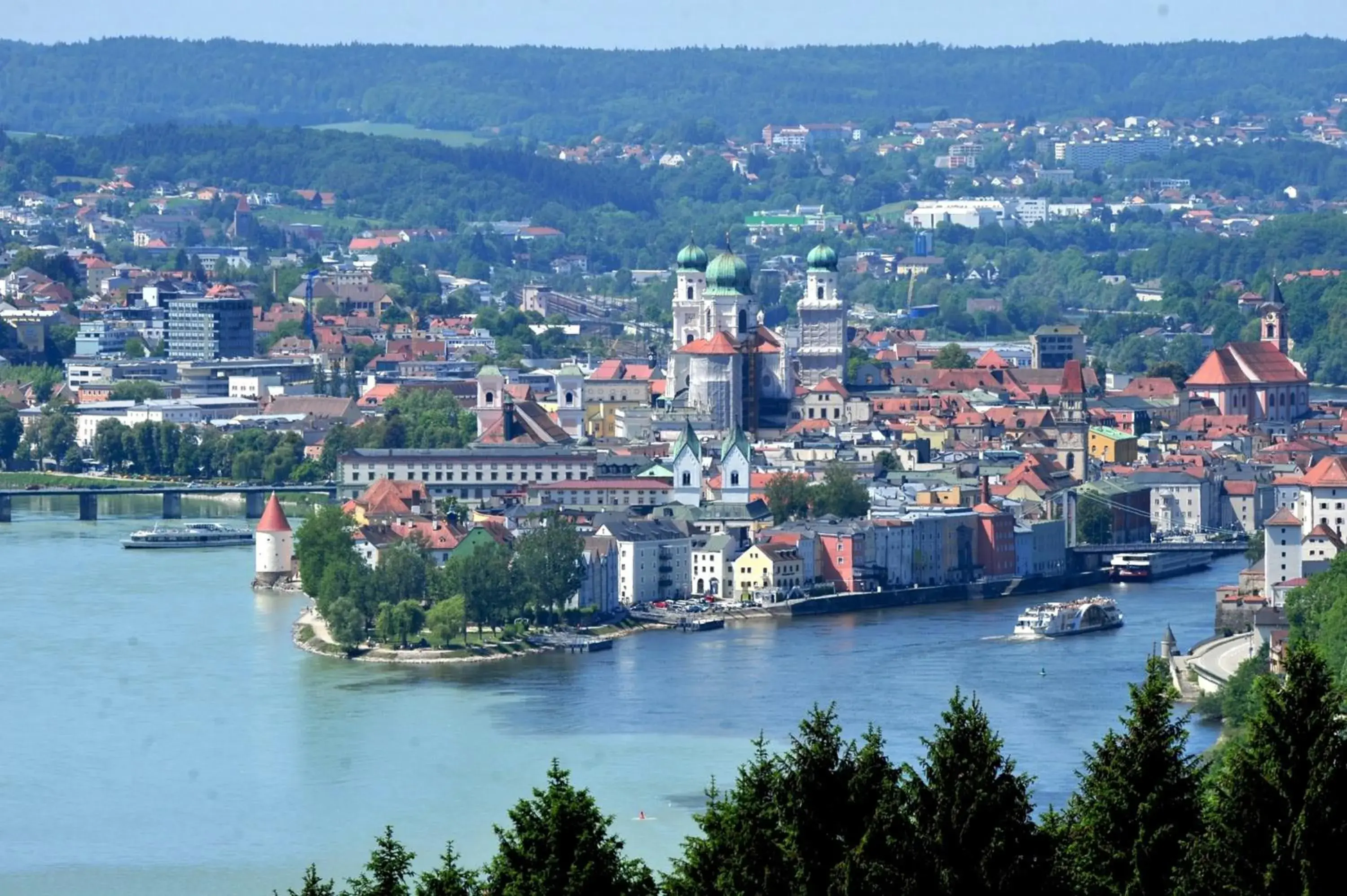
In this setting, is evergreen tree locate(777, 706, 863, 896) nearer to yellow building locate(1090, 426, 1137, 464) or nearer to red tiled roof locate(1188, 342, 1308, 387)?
yellow building locate(1090, 426, 1137, 464)

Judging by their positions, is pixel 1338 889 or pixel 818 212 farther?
pixel 818 212

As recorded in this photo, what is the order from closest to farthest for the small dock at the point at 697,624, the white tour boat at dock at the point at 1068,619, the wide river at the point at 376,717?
the wide river at the point at 376,717
the white tour boat at dock at the point at 1068,619
the small dock at the point at 697,624

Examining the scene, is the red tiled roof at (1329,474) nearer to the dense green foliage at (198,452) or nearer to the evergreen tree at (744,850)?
the dense green foliage at (198,452)

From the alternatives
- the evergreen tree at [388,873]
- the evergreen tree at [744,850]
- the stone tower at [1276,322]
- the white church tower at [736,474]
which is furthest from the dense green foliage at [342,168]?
the evergreen tree at [744,850]

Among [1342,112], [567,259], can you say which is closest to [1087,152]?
[1342,112]

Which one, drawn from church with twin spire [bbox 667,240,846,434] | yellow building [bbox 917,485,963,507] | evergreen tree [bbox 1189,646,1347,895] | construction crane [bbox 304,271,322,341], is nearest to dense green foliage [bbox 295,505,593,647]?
yellow building [bbox 917,485,963,507]

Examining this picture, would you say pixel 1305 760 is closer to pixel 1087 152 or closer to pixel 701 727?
pixel 701 727

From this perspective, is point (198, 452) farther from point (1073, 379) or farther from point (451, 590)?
point (451, 590)
